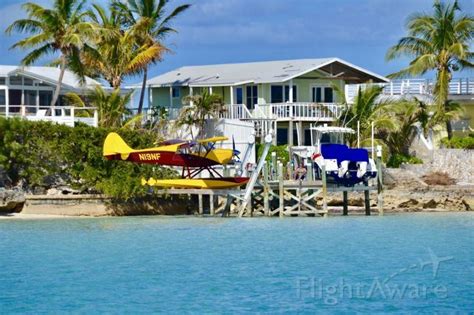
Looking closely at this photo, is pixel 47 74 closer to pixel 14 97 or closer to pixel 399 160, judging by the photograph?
pixel 14 97

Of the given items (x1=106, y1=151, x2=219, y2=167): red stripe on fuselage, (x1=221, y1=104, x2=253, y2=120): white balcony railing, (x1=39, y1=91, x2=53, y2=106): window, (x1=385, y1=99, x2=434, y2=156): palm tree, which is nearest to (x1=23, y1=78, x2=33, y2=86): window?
(x1=39, y1=91, x2=53, y2=106): window

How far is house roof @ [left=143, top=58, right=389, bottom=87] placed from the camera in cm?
5591

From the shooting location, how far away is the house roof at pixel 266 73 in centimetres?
5591

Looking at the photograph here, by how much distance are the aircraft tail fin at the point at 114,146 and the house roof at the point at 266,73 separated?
13.0 metres

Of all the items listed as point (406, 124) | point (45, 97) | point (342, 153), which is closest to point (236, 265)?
point (342, 153)

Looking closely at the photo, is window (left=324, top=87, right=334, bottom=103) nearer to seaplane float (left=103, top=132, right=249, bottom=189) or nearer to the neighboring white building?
the neighboring white building

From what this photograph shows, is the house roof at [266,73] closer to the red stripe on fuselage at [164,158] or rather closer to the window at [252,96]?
the window at [252,96]

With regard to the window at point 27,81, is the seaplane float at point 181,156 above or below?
below

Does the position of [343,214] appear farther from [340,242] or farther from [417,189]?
[340,242]

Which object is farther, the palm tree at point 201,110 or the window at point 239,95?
the window at point 239,95

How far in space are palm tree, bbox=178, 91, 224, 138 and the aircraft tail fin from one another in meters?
8.88

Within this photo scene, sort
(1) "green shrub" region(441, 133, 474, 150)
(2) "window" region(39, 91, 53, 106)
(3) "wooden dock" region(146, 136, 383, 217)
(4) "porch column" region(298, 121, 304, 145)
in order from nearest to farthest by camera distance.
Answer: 1. (3) "wooden dock" region(146, 136, 383, 217)
2. (4) "porch column" region(298, 121, 304, 145)
3. (1) "green shrub" region(441, 133, 474, 150)
4. (2) "window" region(39, 91, 53, 106)

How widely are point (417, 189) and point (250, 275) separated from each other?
67.8ft

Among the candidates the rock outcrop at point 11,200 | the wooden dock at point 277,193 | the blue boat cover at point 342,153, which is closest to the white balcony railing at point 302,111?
the wooden dock at point 277,193
